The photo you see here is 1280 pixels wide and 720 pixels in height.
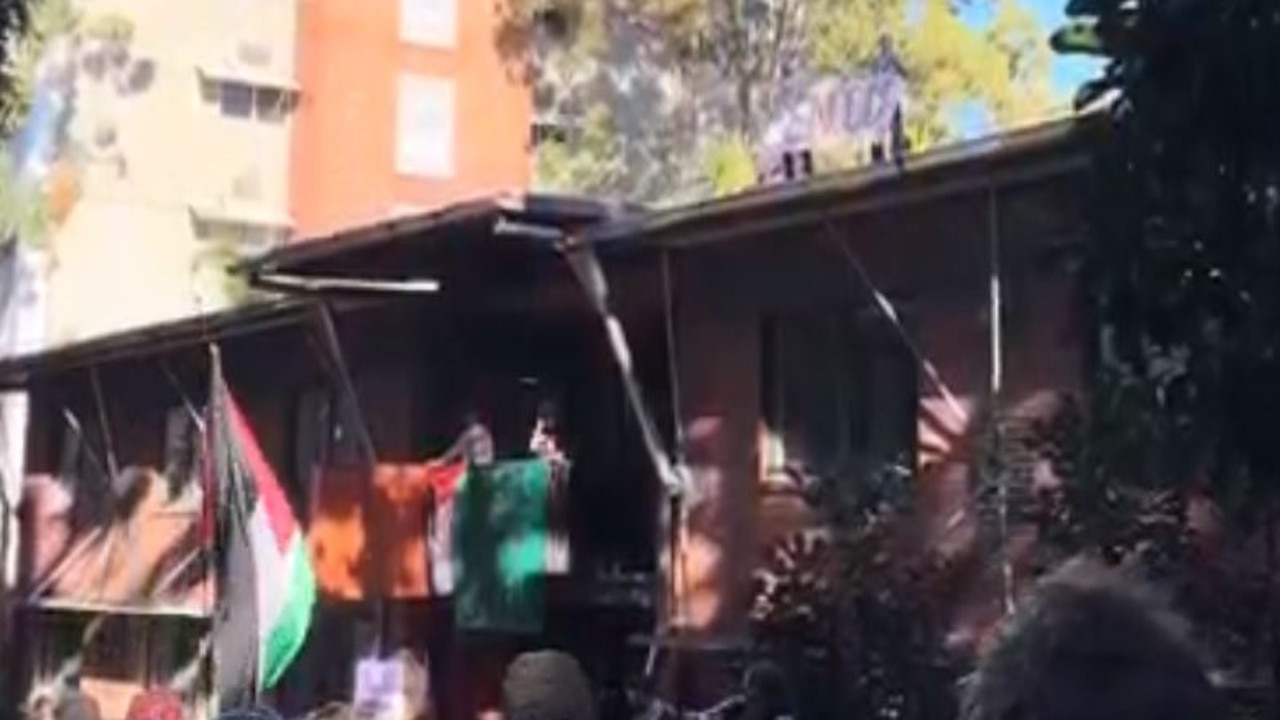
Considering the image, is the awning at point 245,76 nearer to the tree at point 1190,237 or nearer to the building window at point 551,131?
the building window at point 551,131

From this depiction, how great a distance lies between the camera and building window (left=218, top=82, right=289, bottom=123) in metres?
43.6

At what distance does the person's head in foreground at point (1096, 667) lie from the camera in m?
2.64

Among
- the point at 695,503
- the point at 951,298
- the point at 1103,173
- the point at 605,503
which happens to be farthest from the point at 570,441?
the point at 1103,173

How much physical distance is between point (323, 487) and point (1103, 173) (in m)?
14.5

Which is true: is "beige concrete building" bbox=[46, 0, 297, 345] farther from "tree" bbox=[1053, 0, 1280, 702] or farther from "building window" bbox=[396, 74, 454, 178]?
"tree" bbox=[1053, 0, 1280, 702]

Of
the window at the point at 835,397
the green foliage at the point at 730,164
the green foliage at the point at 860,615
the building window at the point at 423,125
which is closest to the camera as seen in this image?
the green foliage at the point at 860,615

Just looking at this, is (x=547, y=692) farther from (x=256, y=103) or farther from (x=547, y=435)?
(x=256, y=103)

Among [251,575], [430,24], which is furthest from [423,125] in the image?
[251,575]

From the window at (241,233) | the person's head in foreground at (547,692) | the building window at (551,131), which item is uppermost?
the building window at (551,131)

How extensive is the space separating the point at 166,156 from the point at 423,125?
5.23 meters

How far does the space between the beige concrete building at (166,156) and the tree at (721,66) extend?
14.9 feet

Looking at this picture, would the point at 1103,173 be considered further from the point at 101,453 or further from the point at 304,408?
the point at 101,453

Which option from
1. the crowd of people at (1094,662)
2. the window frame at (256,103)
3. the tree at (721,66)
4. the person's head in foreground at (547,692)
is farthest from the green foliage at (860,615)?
the window frame at (256,103)

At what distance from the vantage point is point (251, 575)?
17.7m
